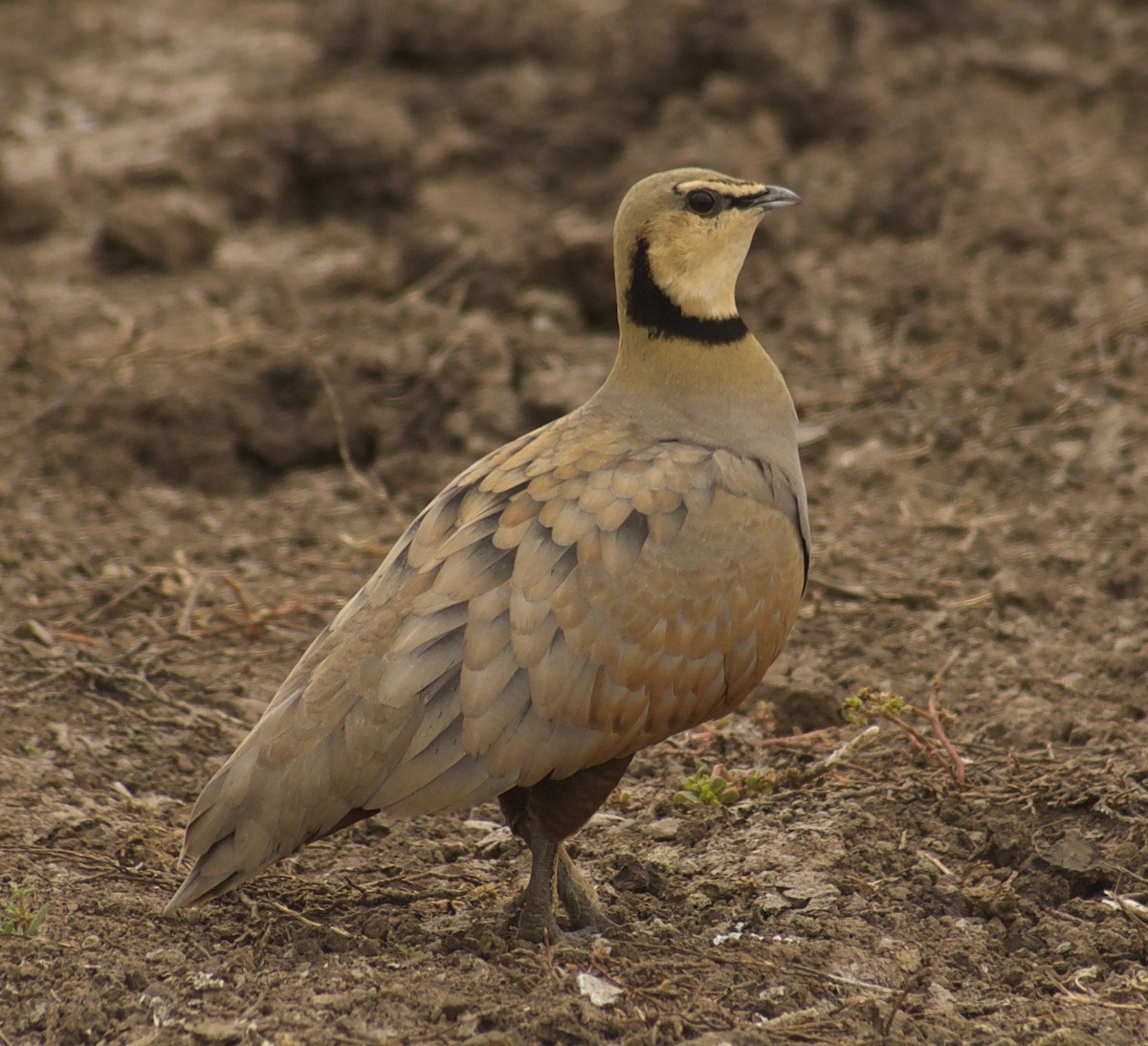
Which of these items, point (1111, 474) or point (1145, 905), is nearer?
point (1145, 905)

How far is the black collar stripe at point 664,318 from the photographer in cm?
464

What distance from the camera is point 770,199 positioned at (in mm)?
4766

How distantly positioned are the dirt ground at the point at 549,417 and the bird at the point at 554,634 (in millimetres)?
382

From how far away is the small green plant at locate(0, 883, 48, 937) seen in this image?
4.03 meters

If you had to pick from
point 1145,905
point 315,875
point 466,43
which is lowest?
point 315,875

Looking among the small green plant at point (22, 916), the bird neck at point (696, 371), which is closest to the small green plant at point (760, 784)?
the bird neck at point (696, 371)

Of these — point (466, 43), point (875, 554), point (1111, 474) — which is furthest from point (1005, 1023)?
point (466, 43)

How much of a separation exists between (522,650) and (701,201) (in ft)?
4.63

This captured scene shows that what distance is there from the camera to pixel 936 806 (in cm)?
475

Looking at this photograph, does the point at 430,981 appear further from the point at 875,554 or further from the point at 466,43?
the point at 466,43

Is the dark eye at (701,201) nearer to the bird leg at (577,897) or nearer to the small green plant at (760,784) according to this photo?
the small green plant at (760,784)

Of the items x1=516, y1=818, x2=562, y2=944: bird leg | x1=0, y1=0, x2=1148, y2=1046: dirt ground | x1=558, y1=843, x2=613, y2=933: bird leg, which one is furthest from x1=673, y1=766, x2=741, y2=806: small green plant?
x1=516, y1=818, x2=562, y2=944: bird leg

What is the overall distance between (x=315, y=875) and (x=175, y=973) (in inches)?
26.4

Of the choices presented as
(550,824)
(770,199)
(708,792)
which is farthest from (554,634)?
(770,199)
